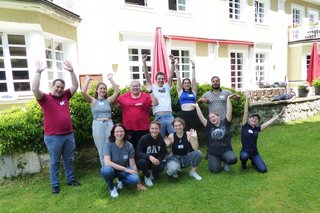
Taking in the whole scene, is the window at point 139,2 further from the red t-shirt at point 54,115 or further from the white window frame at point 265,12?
the red t-shirt at point 54,115

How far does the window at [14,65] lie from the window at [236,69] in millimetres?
10741

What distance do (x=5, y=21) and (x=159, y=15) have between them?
253 inches

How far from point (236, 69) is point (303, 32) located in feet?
21.1

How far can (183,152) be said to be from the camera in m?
4.47

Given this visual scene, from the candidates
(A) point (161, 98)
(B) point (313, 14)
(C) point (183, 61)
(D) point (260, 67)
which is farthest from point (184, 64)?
(B) point (313, 14)

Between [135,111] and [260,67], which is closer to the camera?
[135,111]

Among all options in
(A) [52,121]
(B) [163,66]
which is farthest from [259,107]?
(A) [52,121]

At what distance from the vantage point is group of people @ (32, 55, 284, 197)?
397 cm

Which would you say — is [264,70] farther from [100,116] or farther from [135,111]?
[100,116]

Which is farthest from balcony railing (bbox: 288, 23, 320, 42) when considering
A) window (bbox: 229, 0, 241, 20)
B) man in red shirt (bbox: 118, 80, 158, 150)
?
man in red shirt (bbox: 118, 80, 158, 150)

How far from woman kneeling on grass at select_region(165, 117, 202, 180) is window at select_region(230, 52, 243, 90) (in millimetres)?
11103

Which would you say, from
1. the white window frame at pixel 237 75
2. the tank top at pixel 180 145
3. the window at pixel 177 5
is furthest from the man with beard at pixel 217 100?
the white window frame at pixel 237 75

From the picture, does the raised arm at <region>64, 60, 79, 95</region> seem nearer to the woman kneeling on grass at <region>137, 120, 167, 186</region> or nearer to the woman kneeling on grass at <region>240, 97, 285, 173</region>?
the woman kneeling on grass at <region>137, 120, 167, 186</region>

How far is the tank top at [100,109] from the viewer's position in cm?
423
